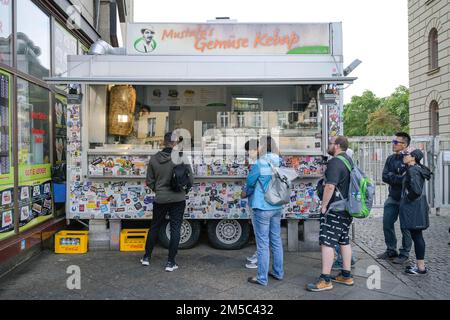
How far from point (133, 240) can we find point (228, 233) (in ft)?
4.71

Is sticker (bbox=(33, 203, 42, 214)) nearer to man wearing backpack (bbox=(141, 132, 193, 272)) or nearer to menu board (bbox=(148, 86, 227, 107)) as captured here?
man wearing backpack (bbox=(141, 132, 193, 272))

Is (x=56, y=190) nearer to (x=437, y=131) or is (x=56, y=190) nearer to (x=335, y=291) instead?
(x=335, y=291)

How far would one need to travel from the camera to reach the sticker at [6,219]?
492cm

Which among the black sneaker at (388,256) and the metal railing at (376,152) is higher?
the metal railing at (376,152)

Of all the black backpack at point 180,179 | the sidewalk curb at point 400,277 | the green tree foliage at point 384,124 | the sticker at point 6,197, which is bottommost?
the sidewalk curb at point 400,277

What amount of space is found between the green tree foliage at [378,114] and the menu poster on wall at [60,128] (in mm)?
43690

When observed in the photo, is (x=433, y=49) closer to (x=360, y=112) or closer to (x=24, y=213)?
(x=24, y=213)

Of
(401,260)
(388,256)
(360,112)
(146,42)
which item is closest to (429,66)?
(388,256)

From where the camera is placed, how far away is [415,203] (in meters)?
4.90

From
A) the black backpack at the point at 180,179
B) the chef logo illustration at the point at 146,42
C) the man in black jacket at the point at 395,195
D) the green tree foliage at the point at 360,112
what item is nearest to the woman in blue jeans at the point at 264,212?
the black backpack at the point at 180,179

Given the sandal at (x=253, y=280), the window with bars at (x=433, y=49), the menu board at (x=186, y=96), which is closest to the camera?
the sandal at (x=253, y=280)

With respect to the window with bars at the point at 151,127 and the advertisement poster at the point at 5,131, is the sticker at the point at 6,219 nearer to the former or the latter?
the advertisement poster at the point at 5,131

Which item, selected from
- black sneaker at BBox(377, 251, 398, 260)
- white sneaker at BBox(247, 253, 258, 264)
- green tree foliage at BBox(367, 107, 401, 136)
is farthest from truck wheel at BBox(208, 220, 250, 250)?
green tree foliage at BBox(367, 107, 401, 136)

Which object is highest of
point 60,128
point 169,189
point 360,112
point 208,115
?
point 360,112
